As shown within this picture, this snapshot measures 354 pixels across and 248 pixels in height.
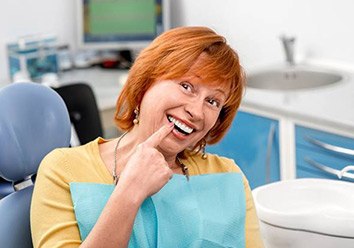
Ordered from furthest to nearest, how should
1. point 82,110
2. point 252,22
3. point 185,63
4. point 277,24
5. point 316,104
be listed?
point 252,22, point 277,24, point 82,110, point 316,104, point 185,63

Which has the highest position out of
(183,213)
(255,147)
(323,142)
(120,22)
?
(120,22)

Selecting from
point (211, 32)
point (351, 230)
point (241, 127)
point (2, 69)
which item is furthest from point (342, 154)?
point (2, 69)

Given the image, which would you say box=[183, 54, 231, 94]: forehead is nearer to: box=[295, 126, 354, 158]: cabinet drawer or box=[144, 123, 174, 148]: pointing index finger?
box=[144, 123, 174, 148]: pointing index finger

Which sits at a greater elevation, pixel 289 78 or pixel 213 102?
pixel 213 102

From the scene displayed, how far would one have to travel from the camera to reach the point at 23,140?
1657mm

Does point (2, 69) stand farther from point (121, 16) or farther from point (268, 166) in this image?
point (268, 166)

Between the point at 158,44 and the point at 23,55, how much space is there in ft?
7.07

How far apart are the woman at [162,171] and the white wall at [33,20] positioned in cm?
218

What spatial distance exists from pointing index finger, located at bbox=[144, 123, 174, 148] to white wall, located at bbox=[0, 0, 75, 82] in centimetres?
237

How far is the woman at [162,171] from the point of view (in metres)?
1.49

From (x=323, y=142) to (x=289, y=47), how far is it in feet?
2.47

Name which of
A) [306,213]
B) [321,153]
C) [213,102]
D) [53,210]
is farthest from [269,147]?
[53,210]

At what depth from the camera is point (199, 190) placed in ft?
5.44

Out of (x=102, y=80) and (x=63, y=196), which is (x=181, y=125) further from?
(x=102, y=80)
